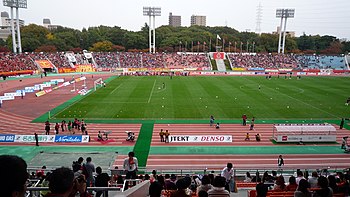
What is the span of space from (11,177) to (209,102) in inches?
1358

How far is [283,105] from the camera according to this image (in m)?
34.9

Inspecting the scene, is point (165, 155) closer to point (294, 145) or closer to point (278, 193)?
point (294, 145)

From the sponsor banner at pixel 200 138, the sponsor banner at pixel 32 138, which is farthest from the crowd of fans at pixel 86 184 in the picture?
the sponsor banner at pixel 32 138

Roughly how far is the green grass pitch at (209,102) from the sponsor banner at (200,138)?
705cm

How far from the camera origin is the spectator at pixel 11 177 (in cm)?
246

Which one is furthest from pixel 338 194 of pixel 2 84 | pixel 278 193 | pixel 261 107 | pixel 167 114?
pixel 2 84

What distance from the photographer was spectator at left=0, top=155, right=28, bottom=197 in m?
2.46

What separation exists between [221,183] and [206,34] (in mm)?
112813

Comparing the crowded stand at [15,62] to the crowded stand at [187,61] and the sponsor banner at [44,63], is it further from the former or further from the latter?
the crowded stand at [187,61]

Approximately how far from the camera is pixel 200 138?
71.8 ft

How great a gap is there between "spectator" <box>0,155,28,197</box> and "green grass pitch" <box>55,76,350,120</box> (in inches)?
1041

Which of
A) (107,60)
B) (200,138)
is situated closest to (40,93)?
(200,138)

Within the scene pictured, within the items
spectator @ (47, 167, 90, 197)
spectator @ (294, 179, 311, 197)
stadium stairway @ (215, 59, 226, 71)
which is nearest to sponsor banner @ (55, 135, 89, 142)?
spectator @ (294, 179, 311, 197)

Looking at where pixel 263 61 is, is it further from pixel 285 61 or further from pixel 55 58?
pixel 55 58
